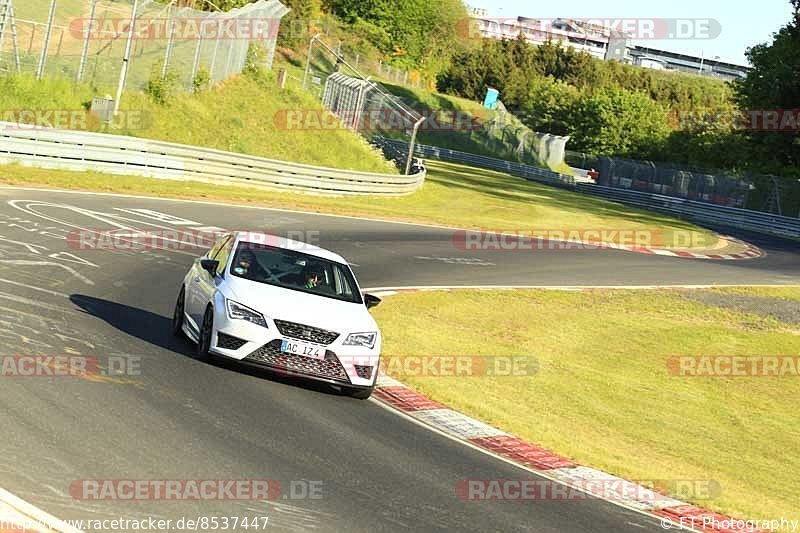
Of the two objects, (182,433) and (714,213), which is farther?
(714,213)

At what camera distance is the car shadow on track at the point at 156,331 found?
1202cm

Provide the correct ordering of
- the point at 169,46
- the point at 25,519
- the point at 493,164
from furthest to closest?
the point at 493,164
the point at 169,46
the point at 25,519

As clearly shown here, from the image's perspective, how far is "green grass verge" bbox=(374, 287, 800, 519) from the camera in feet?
41.2

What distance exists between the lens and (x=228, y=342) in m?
11.4

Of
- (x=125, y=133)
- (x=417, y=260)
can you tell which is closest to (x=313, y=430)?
(x=417, y=260)

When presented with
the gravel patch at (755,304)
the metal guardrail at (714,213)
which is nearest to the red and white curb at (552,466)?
the gravel patch at (755,304)

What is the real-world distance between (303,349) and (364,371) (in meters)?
0.80

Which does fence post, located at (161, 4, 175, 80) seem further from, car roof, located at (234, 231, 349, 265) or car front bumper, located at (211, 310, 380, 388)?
car front bumper, located at (211, 310, 380, 388)
